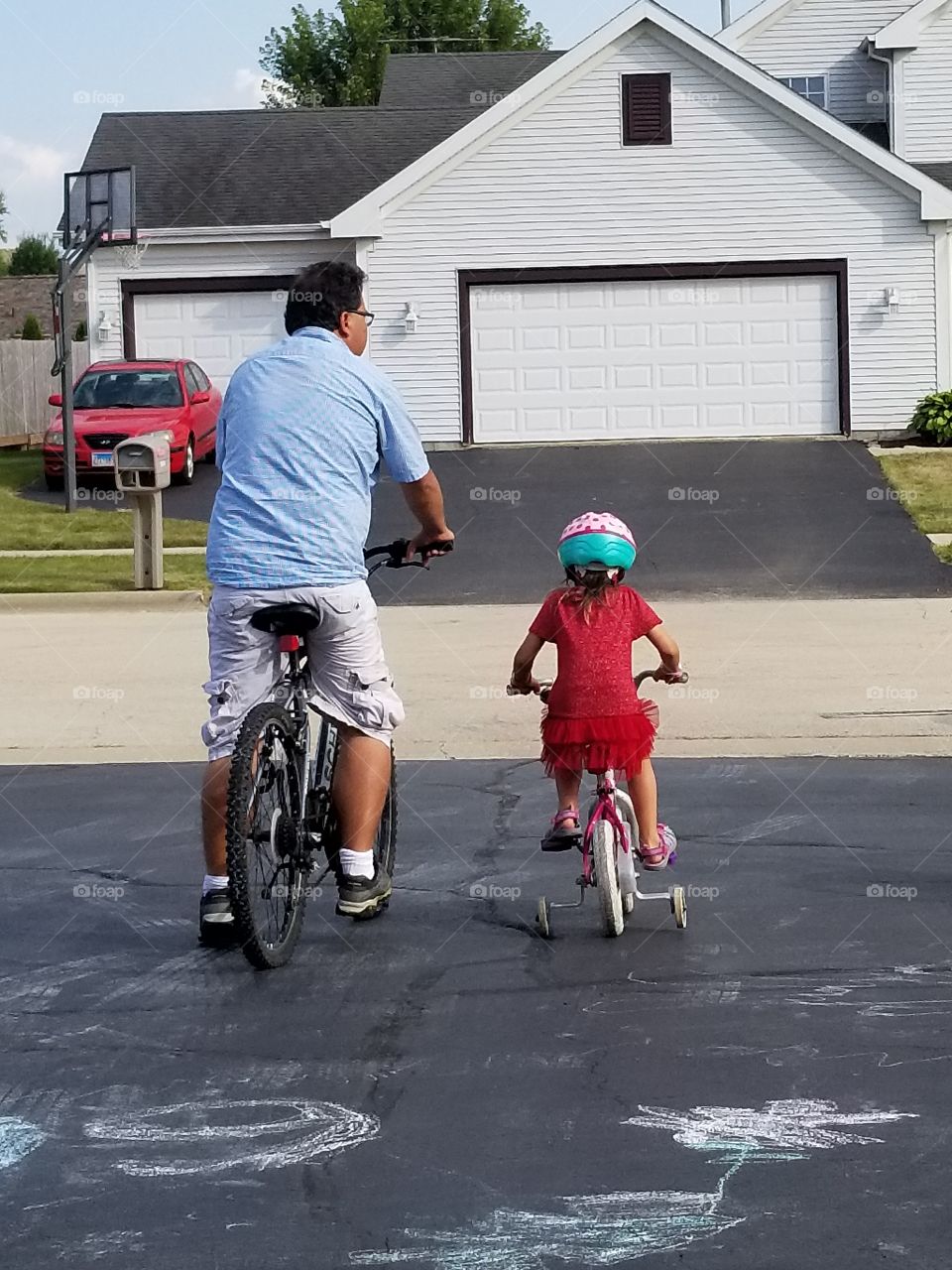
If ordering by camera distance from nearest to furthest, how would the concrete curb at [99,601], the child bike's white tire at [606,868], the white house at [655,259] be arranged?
the child bike's white tire at [606,868], the concrete curb at [99,601], the white house at [655,259]

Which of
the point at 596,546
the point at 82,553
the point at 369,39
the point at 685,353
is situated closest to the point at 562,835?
the point at 596,546

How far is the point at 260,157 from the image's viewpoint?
30578 millimetres

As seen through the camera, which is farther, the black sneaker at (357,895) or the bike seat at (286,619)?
the black sneaker at (357,895)

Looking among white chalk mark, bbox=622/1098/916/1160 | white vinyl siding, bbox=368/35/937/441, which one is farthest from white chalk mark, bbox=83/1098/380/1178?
white vinyl siding, bbox=368/35/937/441

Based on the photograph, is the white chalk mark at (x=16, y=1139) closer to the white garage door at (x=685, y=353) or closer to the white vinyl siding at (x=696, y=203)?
the white vinyl siding at (x=696, y=203)

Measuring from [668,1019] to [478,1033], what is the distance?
1.71ft

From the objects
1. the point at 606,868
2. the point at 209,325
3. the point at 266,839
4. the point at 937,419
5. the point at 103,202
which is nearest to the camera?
the point at 266,839

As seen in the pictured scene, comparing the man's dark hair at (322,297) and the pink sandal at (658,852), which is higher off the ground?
the man's dark hair at (322,297)

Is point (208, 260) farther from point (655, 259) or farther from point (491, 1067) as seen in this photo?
point (491, 1067)

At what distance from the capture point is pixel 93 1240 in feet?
12.5

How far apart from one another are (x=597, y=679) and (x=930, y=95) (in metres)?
26.6

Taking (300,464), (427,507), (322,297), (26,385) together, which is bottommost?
(427,507)

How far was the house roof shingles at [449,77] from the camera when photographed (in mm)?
39281

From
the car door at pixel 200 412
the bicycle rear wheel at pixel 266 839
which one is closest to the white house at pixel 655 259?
the car door at pixel 200 412
